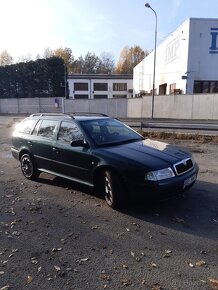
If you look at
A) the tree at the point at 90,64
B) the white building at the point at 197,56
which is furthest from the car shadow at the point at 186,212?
the tree at the point at 90,64

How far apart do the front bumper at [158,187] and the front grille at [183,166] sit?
3.8 inches

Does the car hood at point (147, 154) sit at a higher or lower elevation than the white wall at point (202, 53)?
lower

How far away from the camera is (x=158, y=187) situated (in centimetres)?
477

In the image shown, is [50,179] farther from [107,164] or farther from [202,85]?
[202,85]

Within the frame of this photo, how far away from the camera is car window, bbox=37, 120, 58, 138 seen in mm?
6653

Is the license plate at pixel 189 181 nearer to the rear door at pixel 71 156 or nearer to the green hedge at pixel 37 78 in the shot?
the rear door at pixel 71 156

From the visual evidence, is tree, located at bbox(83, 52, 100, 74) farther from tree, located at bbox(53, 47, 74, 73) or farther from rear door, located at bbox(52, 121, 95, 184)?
rear door, located at bbox(52, 121, 95, 184)

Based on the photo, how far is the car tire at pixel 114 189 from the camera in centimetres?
509

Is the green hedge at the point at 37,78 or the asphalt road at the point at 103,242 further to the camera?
the green hedge at the point at 37,78

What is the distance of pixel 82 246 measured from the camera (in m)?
4.09

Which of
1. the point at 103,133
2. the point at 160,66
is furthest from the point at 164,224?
the point at 160,66

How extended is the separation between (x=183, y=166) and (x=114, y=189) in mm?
1220

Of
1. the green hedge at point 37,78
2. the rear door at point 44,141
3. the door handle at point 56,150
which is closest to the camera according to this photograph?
the door handle at point 56,150

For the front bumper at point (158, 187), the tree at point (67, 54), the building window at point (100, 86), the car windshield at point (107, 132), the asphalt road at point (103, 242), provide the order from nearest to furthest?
the asphalt road at point (103, 242), the front bumper at point (158, 187), the car windshield at point (107, 132), the building window at point (100, 86), the tree at point (67, 54)
